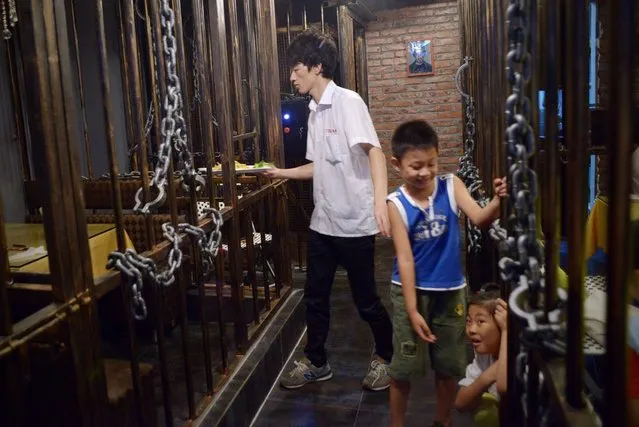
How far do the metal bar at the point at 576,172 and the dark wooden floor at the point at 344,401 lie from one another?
2158 millimetres

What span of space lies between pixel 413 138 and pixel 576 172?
1516 mm

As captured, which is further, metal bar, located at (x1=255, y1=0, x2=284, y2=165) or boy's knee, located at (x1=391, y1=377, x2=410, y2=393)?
metal bar, located at (x1=255, y1=0, x2=284, y2=165)

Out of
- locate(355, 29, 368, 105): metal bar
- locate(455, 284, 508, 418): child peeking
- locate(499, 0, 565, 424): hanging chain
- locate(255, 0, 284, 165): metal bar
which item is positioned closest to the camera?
locate(499, 0, 565, 424): hanging chain

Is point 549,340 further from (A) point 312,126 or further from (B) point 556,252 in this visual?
(A) point 312,126

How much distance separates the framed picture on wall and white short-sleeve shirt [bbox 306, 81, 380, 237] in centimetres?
503

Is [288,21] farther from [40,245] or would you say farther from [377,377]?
[377,377]

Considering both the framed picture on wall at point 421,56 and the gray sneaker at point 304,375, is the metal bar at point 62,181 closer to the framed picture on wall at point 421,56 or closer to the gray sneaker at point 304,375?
the gray sneaker at point 304,375

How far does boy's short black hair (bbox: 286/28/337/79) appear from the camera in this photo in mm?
3283

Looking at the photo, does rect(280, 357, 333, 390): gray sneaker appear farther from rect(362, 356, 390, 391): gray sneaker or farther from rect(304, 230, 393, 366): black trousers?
rect(362, 356, 390, 391): gray sneaker

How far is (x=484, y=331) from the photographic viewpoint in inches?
97.6

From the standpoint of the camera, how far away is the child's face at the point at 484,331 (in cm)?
246

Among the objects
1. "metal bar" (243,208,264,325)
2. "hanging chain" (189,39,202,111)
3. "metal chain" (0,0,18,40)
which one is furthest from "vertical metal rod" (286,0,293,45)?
"metal bar" (243,208,264,325)

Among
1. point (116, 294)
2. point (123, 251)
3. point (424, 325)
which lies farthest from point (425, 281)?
point (116, 294)

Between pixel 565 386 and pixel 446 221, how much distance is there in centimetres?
156
